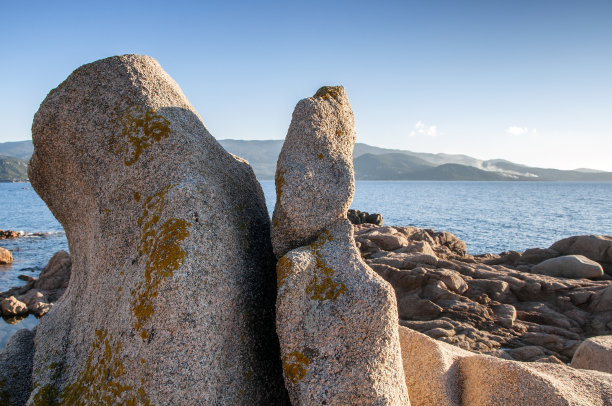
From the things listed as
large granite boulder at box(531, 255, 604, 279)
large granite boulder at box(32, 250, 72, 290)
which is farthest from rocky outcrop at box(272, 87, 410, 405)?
large granite boulder at box(32, 250, 72, 290)

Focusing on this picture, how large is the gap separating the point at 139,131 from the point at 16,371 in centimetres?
400

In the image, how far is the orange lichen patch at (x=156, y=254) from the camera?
4.74 metres

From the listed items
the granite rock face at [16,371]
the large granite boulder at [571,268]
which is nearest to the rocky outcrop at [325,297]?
the granite rock face at [16,371]

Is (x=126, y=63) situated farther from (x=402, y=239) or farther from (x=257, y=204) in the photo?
(x=402, y=239)

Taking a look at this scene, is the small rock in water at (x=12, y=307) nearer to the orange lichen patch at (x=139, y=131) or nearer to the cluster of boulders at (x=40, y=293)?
the cluster of boulders at (x=40, y=293)

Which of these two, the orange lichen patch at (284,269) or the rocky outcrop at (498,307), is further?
the rocky outcrop at (498,307)

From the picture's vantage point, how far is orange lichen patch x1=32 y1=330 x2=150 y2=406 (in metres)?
4.60

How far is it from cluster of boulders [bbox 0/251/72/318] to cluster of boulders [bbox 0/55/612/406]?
624 inches

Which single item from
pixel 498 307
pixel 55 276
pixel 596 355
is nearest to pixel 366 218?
pixel 55 276

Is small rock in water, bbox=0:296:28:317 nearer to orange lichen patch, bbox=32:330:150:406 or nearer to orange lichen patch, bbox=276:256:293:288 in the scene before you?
orange lichen patch, bbox=32:330:150:406

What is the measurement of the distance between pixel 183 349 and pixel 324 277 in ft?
5.61

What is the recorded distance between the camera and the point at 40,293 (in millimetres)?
21688

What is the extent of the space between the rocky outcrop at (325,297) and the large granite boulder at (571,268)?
17.8 meters

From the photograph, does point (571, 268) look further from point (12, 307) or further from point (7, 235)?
point (7, 235)
